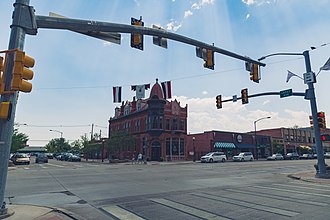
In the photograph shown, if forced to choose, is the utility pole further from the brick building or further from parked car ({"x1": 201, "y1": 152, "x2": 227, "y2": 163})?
parked car ({"x1": 201, "y1": 152, "x2": 227, "y2": 163})

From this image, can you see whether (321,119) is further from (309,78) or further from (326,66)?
(326,66)

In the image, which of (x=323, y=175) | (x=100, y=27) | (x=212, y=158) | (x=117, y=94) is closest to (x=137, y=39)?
(x=100, y=27)

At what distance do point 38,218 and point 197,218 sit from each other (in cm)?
409

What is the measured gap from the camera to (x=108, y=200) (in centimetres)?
944

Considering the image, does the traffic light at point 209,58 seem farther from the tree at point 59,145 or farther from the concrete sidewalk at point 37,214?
the tree at point 59,145

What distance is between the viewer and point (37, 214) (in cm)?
700

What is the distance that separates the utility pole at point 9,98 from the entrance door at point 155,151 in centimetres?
3825

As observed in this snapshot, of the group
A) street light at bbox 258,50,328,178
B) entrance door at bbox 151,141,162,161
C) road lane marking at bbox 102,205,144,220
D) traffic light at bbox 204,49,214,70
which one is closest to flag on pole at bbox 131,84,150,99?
street light at bbox 258,50,328,178

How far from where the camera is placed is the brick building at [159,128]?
44562 millimetres

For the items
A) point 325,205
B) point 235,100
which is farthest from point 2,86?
point 235,100

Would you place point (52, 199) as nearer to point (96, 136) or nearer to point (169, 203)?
point (169, 203)

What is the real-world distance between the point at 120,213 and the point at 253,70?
33.3ft

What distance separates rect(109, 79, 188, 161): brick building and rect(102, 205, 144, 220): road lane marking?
115ft

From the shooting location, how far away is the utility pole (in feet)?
20.1
